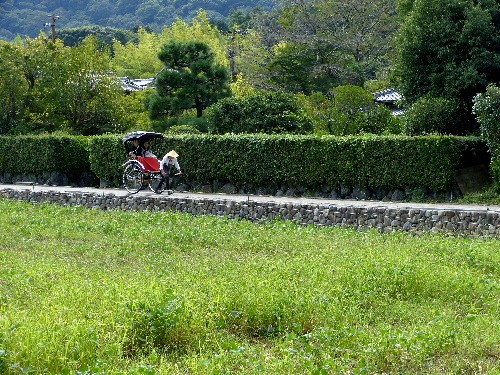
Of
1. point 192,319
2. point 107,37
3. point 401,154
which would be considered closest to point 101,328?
point 192,319

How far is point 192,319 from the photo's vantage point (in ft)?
26.6

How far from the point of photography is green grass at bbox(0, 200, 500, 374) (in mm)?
7055

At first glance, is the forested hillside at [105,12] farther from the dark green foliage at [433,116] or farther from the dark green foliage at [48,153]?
the dark green foliage at [433,116]

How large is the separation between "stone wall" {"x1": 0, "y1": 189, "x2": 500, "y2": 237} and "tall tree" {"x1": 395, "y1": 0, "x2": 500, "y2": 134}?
7430 mm

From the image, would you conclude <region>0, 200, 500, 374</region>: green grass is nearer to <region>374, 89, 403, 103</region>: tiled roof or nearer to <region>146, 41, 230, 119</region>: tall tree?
<region>146, 41, 230, 119</region>: tall tree

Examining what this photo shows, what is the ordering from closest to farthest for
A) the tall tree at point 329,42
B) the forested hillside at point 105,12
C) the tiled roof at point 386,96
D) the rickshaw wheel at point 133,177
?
the rickshaw wheel at point 133,177 → the tiled roof at point 386,96 → the tall tree at point 329,42 → the forested hillside at point 105,12

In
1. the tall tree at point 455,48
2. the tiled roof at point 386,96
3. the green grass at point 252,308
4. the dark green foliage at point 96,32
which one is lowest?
the green grass at point 252,308

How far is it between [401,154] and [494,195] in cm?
291

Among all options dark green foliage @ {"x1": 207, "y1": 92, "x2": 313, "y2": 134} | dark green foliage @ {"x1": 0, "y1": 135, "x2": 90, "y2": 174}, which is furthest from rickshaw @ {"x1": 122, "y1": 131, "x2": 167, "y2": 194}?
dark green foliage @ {"x1": 0, "y1": 135, "x2": 90, "y2": 174}

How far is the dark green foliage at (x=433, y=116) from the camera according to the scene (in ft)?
79.2

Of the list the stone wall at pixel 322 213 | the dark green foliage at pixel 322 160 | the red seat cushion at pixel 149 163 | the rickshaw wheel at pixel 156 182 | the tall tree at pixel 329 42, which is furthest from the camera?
the tall tree at pixel 329 42

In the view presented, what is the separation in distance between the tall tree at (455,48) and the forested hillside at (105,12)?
77923 mm

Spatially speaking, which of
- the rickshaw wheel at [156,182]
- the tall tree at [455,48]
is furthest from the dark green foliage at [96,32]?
the tall tree at [455,48]

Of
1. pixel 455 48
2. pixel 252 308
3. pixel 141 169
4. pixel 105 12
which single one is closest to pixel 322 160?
pixel 141 169
